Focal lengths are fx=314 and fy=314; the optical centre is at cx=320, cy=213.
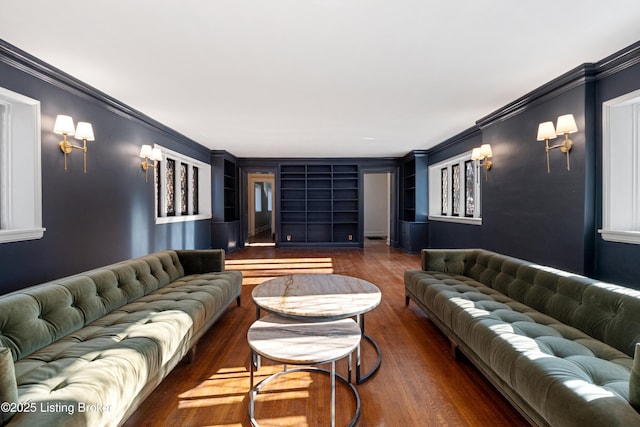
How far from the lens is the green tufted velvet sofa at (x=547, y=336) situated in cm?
120

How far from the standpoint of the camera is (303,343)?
166 cm

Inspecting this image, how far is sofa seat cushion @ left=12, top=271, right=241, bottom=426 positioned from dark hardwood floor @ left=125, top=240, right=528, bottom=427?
242 millimetres

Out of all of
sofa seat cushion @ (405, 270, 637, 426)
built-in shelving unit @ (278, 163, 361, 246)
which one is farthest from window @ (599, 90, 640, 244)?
built-in shelving unit @ (278, 163, 361, 246)

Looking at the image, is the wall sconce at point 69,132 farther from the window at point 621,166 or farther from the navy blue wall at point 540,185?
the window at point 621,166

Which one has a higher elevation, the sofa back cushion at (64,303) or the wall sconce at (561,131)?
the wall sconce at (561,131)

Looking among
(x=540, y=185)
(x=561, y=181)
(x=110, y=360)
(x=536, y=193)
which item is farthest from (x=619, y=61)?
(x=110, y=360)

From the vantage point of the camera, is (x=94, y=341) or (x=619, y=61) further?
(x=619, y=61)

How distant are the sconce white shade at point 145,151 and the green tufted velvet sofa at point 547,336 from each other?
3.95m

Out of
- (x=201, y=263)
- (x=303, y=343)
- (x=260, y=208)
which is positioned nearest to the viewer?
(x=303, y=343)

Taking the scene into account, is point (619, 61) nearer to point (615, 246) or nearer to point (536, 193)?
point (536, 193)

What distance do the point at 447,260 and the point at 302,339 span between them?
2.27 meters

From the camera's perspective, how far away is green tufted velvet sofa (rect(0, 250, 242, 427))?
1.15 metres

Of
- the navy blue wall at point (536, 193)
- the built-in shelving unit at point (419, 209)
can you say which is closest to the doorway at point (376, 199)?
the built-in shelving unit at point (419, 209)

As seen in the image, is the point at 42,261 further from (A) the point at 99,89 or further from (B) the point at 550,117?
(B) the point at 550,117
